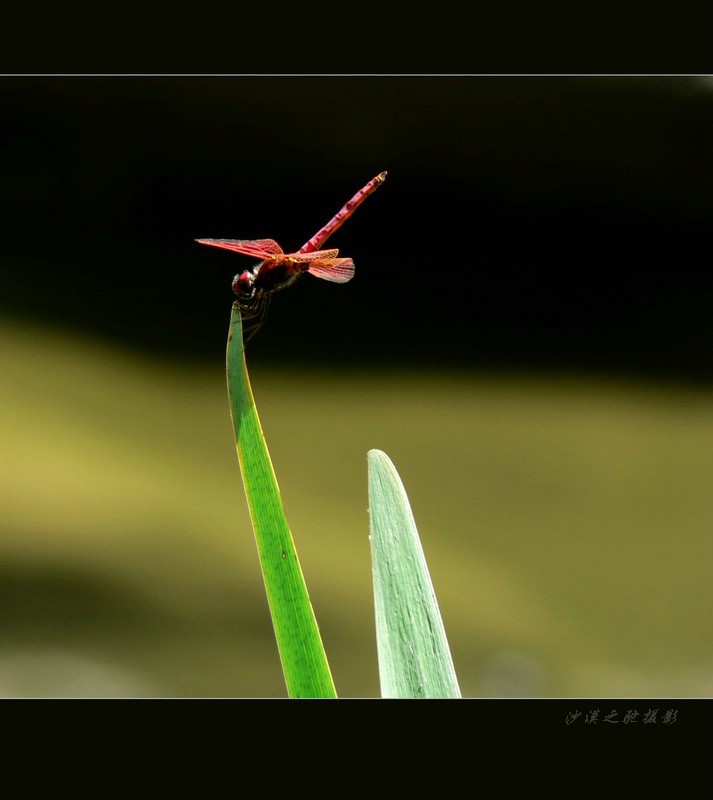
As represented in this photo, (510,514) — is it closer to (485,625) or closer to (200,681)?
(485,625)

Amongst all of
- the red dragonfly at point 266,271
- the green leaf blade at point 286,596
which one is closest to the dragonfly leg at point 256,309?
the red dragonfly at point 266,271

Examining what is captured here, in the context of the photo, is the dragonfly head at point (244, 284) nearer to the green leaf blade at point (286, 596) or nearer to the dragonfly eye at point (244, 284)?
the dragonfly eye at point (244, 284)

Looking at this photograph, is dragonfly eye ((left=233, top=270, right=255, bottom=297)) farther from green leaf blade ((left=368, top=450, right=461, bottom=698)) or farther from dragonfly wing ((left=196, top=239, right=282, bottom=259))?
green leaf blade ((left=368, top=450, right=461, bottom=698))

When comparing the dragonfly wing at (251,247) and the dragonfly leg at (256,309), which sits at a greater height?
the dragonfly wing at (251,247)

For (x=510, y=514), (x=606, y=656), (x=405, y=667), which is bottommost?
(x=405, y=667)

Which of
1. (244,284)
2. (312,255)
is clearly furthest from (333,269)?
(244,284)

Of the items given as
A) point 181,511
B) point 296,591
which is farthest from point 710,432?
point 296,591

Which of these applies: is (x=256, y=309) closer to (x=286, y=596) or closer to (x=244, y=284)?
(x=244, y=284)
